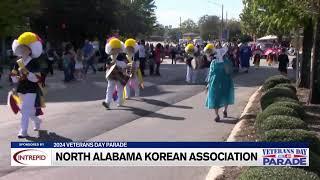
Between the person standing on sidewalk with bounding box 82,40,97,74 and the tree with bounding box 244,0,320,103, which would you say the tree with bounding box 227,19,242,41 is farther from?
the tree with bounding box 244,0,320,103

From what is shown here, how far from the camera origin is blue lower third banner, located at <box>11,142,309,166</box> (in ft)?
20.4

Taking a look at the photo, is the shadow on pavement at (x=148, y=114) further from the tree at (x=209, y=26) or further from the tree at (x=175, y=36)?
the tree at (x=209, y=26)

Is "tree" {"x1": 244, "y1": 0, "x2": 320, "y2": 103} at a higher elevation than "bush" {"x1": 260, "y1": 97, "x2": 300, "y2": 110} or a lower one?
higher

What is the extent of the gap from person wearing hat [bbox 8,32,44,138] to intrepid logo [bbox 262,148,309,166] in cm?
587

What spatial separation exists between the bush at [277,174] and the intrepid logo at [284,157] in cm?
16

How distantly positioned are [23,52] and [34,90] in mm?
729

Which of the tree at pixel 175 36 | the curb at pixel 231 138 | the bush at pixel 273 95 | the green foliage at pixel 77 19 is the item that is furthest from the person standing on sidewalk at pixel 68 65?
the tree at pixel 175 36

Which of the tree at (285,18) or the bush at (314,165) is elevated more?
the tree at (285,18)

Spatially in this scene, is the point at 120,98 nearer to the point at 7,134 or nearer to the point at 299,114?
the point at 7,134

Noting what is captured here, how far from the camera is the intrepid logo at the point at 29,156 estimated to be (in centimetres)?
679

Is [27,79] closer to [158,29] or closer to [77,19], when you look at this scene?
[77,19]

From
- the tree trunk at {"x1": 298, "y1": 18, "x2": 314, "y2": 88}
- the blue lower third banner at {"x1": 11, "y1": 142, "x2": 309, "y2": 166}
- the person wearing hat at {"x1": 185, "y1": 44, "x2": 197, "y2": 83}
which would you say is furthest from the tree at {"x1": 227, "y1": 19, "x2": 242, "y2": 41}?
the blue lower third banner at {"x1": 11, "y1": 142, "x2": 309, "y2": 166}

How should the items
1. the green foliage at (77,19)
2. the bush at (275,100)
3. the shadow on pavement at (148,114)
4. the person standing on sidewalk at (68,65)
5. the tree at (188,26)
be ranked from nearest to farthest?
the bush at (275,100)
the shadow on pavement at (148,114)
the person standing on sidewalk at (68,65)
the green foliage at (77,19)
the tree at (188,26)

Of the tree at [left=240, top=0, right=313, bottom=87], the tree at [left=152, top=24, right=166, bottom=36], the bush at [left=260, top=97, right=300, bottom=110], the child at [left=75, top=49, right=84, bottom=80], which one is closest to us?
the bush at [left=260, top=97, right=300, bottom=110]
